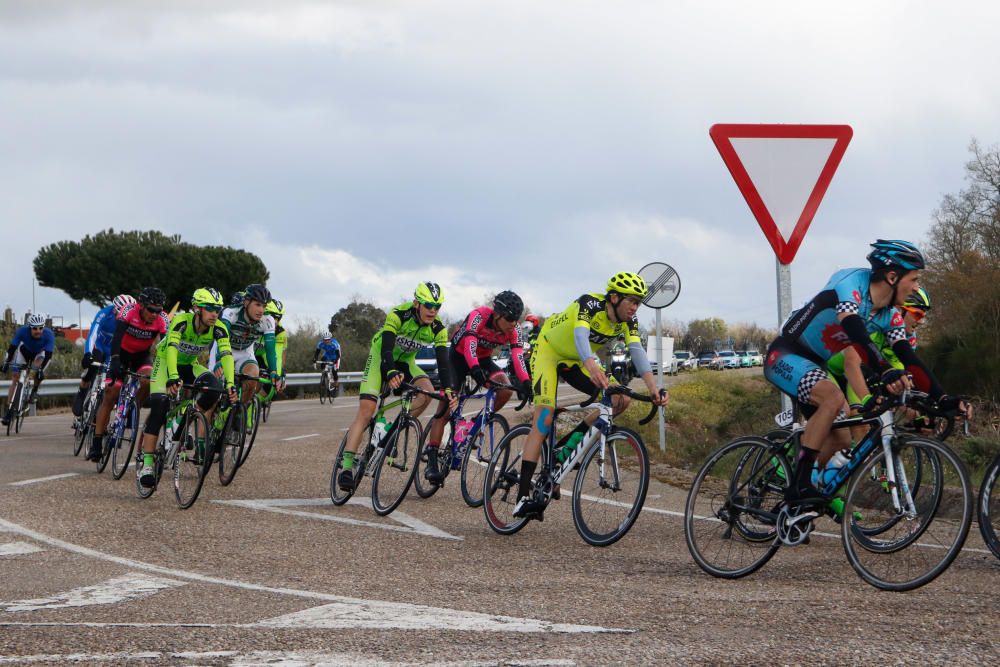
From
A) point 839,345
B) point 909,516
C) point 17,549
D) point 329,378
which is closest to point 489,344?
point 839,345

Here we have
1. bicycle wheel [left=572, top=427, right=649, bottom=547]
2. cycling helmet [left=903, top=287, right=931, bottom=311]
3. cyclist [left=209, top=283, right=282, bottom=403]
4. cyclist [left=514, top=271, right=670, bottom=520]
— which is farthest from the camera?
cyclist [left=209, top=283, right=282, bottom=403]

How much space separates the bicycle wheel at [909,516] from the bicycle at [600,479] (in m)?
1.57

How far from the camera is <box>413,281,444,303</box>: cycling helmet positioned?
9680mm

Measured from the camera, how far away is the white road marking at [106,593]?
5.46 m

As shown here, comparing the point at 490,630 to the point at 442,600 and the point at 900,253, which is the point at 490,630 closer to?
the point at 442,600

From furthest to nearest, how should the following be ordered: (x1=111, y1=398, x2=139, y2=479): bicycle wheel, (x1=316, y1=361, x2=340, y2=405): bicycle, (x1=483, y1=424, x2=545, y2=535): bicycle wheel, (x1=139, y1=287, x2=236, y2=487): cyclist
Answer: (x1=316, y1=361, x2=340, y2=405): bicycle < (x1=111, y1=398, x2=139, y2=479): bicycle wheel < (x1=139, y1=287, x2=236, y2=487): cyclist < (x1=483, y1=424, x2=545, y2=535): bicycle wheel

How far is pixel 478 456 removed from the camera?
32.0 ft

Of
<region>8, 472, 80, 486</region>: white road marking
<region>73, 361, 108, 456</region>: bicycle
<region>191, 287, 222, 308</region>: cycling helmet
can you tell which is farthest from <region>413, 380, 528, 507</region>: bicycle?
<region>73, 361, 108, 456</region>: bicycle

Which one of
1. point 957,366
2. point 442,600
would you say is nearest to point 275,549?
point 442,600

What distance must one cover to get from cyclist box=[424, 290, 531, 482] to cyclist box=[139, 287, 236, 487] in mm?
1826

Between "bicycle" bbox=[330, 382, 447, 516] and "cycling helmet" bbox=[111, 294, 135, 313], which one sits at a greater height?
"cycling helmet" bbox=[111, 294, 135, 313]

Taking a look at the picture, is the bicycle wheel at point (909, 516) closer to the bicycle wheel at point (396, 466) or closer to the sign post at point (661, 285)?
the bicycle wheel at point (396, 466)

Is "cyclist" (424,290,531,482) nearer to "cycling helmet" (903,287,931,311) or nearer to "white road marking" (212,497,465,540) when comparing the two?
"white road marking" (212,497,465,540)

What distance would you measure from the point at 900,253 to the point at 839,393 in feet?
2.65
